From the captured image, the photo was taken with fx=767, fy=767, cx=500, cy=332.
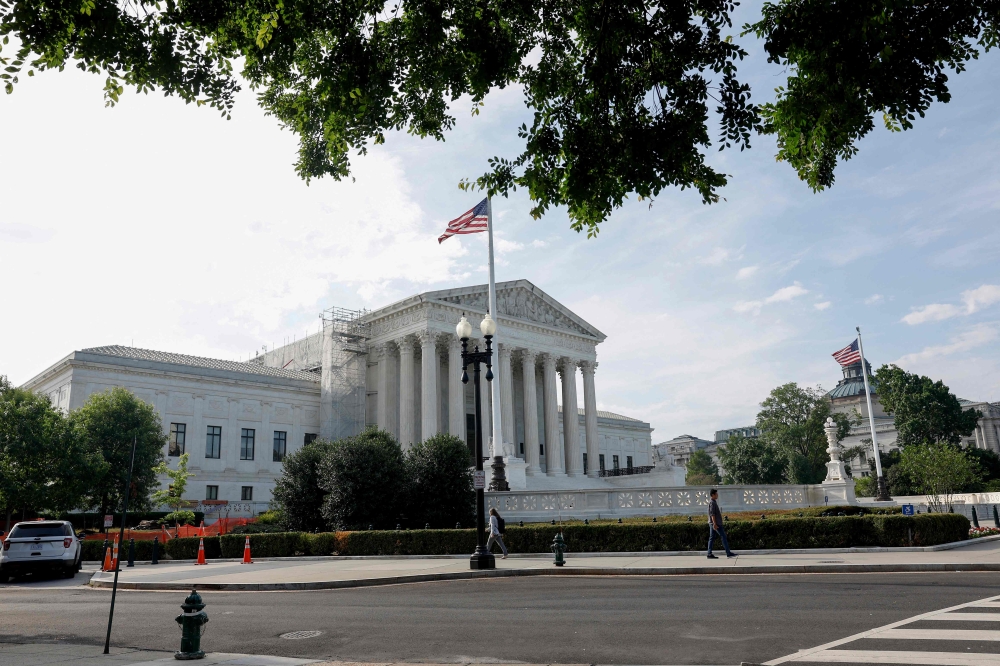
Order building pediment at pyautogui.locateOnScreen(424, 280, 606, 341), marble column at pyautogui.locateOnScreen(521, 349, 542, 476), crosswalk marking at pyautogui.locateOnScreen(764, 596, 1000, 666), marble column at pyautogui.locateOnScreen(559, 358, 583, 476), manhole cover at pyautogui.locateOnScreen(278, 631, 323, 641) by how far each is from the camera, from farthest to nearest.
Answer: marble column at pyautogui.locateOnScreen(559, 358, 583, 476)
marble column at pyautogui.locateOnScreen(521, 349, 542, 476)
building pediment at pyautogui.locateOnScreen(424, 280, 606, 341)
manhole cover at pyautogui.locateOnScreen(278, 631, 323, 641)
crosswalk marking at pyautogui.locateOnScreen(764, 596, 1000, 666)

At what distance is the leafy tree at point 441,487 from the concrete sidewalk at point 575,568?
11351mm

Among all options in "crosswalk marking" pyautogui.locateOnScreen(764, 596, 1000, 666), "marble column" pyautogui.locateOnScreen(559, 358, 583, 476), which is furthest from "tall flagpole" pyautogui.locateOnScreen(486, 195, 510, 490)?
"marble column" pyautogui.locateOnScreen(559, 358, 583, 476)

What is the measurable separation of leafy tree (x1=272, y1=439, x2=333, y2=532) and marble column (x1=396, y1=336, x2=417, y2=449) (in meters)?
24.6

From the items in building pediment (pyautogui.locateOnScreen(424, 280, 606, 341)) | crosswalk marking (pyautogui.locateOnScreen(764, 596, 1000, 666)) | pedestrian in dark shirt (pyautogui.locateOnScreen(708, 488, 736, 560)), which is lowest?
crosswalk marking (pyautogui.locateOnScreen(764, 596, 1000, 666))

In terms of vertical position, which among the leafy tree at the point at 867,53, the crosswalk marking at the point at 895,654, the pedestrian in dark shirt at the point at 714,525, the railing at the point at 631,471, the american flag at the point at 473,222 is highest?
the american flag at the point at 473,222

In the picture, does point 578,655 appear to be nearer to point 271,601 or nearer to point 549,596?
point 549,596

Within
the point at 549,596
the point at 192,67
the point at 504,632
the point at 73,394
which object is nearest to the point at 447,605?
the point at 549,596

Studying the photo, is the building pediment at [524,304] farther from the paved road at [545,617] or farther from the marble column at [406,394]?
the paved road at [545,617]

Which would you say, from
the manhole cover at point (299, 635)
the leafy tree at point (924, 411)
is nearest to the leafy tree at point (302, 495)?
the manhole cover at point (299, 635)

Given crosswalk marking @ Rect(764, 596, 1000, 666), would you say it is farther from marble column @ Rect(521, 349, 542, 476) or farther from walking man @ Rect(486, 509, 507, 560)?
marble column @ Rect(521, 349, 542, 476)

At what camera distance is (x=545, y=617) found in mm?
11328

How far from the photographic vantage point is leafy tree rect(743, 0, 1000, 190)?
26.9 feet

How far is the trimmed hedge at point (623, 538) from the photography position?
20.8m

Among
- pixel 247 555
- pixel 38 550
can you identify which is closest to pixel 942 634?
pixel 247 555
